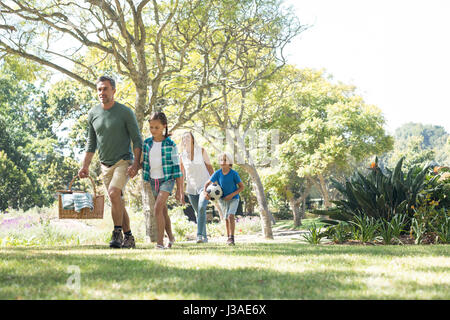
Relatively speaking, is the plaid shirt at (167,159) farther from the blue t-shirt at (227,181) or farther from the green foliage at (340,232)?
the green foliage at (340,232)

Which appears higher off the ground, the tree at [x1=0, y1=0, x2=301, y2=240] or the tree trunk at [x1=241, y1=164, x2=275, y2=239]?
the tree at [x1=0, y1=0, x2=301, y2=240]

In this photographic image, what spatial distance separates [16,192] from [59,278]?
109 ft

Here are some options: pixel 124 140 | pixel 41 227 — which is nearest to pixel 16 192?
pixel 41 227

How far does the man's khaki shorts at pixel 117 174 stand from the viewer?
247 inches

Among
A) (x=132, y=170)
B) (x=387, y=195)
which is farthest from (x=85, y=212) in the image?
(x=387, y=195)

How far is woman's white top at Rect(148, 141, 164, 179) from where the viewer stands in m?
6.54

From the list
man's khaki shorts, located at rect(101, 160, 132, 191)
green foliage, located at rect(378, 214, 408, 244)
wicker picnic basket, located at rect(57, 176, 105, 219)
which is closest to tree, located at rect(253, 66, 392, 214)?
green foliage, located at rect(378, 214, 408, 244)

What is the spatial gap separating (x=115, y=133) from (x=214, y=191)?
2.22m

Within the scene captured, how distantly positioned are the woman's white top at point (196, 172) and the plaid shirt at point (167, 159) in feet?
6.07

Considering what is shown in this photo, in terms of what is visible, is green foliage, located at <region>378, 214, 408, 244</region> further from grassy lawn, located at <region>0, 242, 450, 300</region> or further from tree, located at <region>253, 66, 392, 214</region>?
tree, located at <region>253, 66, 392, 214</region>

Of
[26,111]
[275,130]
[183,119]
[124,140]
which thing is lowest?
[124,140]
